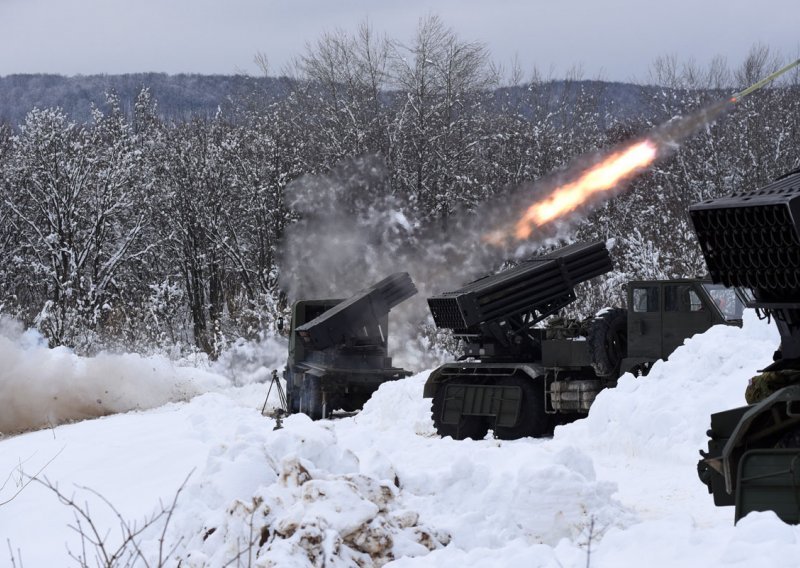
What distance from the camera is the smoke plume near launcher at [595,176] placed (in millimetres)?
20969

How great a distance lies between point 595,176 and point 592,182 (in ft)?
0.57

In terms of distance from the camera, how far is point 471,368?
749 inches

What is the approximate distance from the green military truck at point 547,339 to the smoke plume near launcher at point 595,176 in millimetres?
2793

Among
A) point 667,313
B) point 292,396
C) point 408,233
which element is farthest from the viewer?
point 408,233

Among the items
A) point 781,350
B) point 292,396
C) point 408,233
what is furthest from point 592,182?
point 408,233

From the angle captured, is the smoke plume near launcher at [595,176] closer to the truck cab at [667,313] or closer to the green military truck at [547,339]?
the green military truck at [547,339]

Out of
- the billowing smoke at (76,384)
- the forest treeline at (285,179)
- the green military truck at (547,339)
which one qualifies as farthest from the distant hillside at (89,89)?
the green military truck at (547,339)

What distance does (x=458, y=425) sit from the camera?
1855 centimetres

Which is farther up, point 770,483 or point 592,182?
point 592,182

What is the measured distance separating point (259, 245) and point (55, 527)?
32.3 metres

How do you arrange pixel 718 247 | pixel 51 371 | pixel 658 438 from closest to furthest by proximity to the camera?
pixel 718 247, pixel 658 438, pixel 51 371

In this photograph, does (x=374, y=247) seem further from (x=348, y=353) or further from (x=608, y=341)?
(x=608, y=341)

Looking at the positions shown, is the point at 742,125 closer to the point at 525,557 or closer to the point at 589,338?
the point at 589,338

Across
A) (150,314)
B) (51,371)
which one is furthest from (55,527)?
(150,314)
